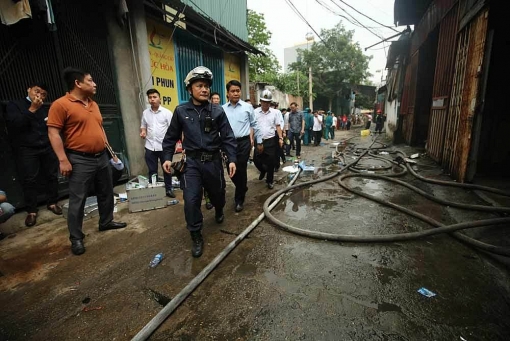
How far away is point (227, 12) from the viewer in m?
8.66

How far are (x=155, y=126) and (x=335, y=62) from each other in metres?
26.8

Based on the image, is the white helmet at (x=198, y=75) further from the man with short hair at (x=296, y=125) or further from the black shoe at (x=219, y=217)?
the man with short hair at (x=296, y=125)

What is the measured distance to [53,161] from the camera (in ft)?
13.0

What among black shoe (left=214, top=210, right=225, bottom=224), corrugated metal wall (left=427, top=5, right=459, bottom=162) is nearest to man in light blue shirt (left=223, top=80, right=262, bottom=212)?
black shoe (left=214, top=210, right=225, bottom=224)

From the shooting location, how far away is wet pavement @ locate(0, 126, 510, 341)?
175cm

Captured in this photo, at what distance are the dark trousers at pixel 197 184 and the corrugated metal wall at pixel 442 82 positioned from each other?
5877mm

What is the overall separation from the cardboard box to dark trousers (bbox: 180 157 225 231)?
151 cm

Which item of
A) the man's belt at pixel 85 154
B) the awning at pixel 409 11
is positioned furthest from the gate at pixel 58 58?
the awning at pixel 409 11

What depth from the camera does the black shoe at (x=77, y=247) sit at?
9.39 feet

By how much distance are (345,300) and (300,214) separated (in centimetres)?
187

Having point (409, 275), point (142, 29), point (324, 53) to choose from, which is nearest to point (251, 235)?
point (409, 275)

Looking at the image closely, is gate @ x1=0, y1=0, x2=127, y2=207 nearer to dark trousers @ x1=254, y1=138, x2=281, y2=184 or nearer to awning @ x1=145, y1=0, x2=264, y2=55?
awning @ x1=145, y1=0, x2=264, y2=55

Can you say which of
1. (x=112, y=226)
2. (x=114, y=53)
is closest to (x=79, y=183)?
(x=112, y=226)

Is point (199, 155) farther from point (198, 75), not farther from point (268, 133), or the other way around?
point (268, 133)
